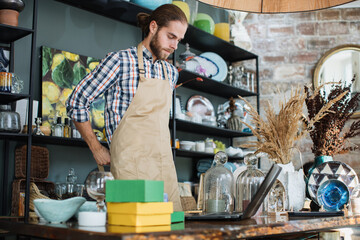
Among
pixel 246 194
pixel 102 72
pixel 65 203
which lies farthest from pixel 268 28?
pixel 65 203

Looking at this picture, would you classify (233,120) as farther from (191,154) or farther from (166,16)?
(166,16)

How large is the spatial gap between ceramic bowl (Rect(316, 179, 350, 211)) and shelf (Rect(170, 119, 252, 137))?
2329mm

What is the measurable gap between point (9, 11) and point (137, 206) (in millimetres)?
2582

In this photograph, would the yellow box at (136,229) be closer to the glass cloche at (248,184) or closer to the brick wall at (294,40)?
the glass cloche at (248,184)

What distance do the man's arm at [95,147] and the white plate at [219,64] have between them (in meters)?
2.91

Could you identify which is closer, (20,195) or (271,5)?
(271,5)

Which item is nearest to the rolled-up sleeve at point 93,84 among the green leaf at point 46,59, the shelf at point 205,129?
the green leaf at point 46,59

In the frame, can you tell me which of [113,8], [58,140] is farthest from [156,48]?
[113,8]

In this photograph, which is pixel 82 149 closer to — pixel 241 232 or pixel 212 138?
pixel 212 138

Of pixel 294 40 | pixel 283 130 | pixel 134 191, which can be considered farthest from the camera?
pixel 294 40

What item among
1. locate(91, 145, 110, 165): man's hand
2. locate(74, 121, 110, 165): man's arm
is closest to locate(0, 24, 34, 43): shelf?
locate(74, 121, 110, 165): man's arm

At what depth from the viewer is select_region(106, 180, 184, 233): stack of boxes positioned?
1.07 metres

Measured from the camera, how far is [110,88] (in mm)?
2391

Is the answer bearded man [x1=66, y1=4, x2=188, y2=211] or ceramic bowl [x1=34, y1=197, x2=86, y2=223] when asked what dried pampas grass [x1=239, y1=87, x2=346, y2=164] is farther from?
ceramic bowl [x1=34, y1=197, x2=86, y2=223]
